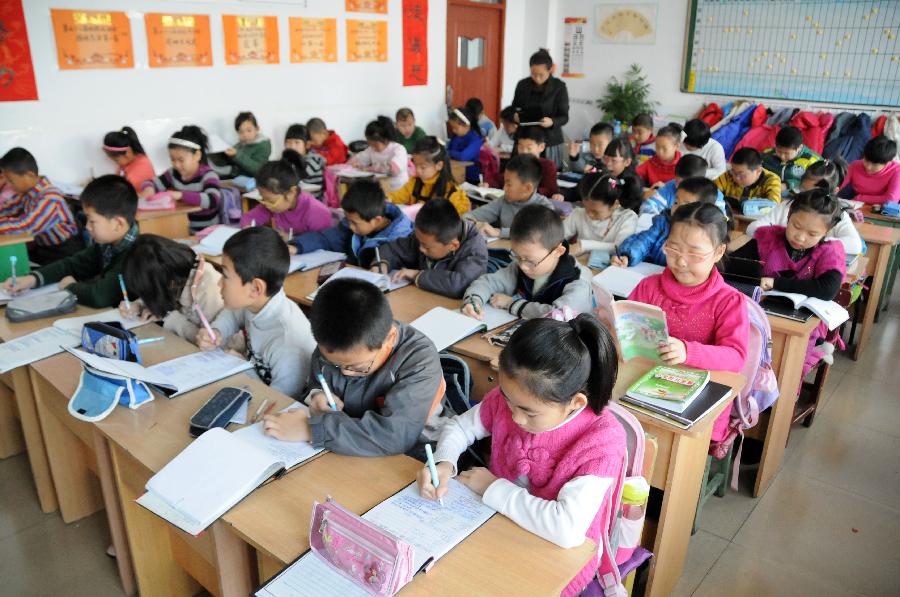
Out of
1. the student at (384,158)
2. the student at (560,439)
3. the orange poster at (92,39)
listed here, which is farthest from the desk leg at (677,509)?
the orange poster at (92,39)

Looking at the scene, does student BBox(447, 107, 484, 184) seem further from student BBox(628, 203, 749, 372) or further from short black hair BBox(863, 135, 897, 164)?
student BBox(628, 203, 749, 372)

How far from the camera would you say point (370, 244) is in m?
3.23

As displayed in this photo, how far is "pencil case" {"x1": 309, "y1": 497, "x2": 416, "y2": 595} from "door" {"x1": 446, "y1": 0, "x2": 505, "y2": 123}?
659cm

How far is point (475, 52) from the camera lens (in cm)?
758

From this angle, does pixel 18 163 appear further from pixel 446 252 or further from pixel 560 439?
pixel 560 439

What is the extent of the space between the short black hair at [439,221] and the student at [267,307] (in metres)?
0.82

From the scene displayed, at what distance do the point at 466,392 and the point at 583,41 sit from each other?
6.96m

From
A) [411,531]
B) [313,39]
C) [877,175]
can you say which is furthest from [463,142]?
[411,531]

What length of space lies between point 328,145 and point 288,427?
478cm

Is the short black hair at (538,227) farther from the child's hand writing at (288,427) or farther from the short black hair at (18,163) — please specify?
the short black hair at (18,163)

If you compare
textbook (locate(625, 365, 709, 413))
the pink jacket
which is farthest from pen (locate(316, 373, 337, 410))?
the pink jacket

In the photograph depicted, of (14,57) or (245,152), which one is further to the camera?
(245,152)

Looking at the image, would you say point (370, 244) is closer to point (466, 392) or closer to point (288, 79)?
point (466, 392)

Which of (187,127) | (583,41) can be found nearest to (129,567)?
(187,127)
